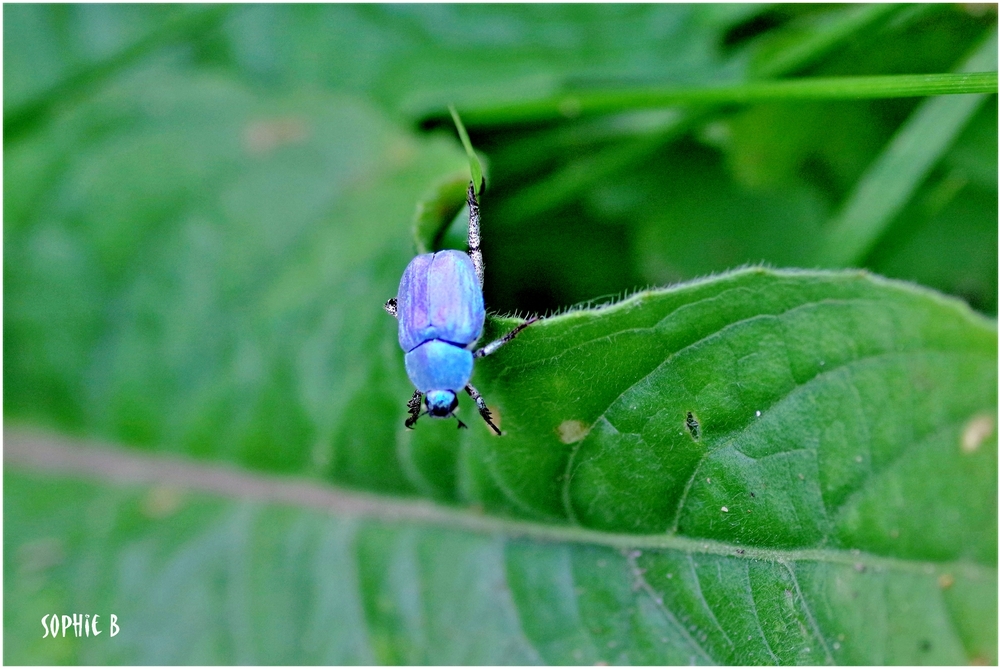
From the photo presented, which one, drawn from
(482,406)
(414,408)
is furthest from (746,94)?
(414,408)

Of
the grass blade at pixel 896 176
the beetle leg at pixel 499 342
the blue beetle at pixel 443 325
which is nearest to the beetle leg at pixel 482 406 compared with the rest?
the blue beetle at pixel 443 325

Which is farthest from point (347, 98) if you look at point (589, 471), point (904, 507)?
point (904, 507)

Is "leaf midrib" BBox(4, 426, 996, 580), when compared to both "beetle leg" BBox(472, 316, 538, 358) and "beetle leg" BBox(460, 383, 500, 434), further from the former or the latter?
"beetle leg" BBox(472, 316, 538, 358)

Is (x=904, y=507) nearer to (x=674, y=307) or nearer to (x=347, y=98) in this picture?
(x=674, y=307)

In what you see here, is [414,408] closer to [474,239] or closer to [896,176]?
[474,239]

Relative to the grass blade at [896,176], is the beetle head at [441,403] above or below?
below

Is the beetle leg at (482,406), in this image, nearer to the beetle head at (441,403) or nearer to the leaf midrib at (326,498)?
the beetle head at (441,403)
